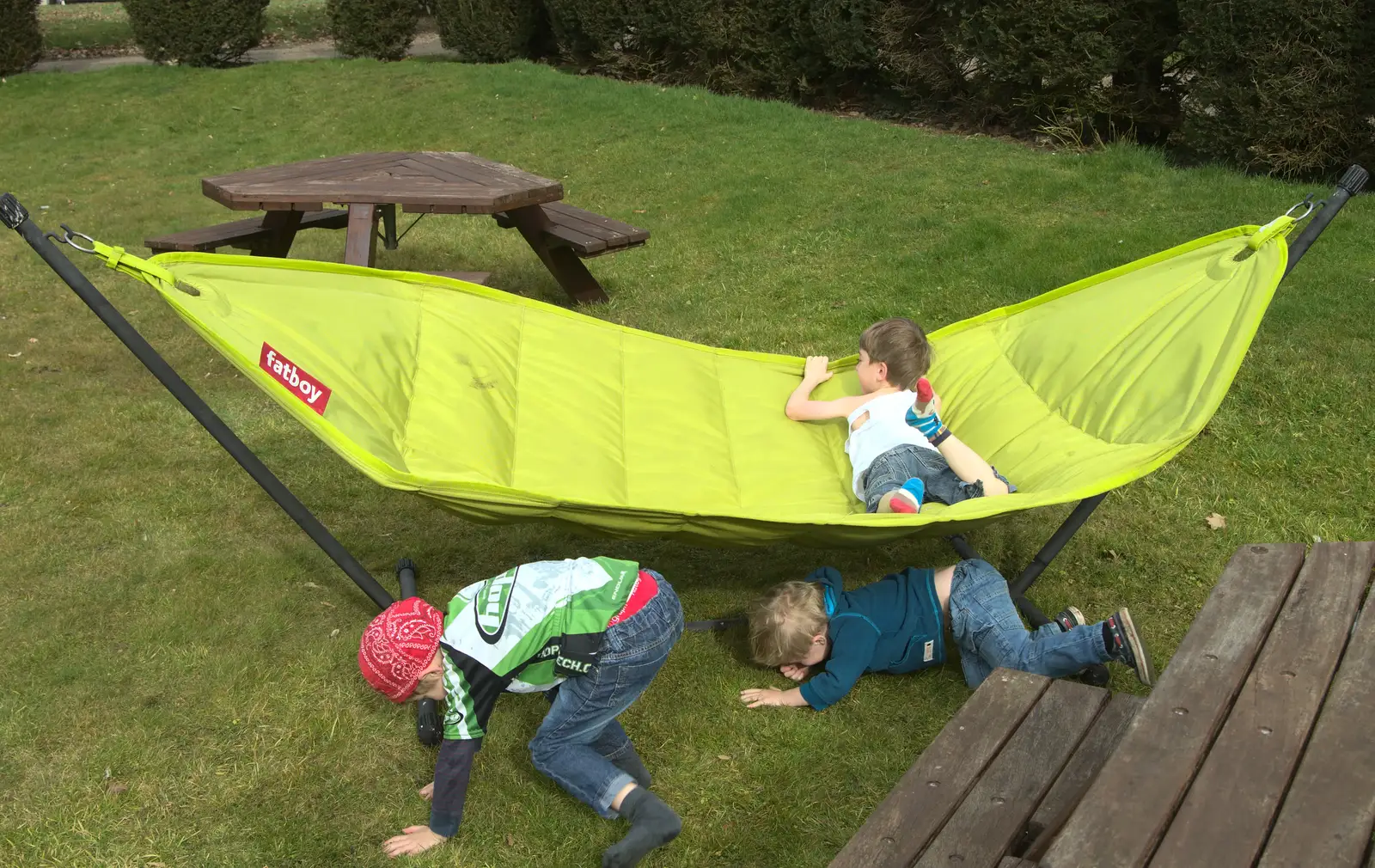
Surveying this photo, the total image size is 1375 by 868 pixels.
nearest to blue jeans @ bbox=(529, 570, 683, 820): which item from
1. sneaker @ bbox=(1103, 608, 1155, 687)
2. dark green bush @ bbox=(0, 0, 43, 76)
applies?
sneaker @ bbox=(1103, 608, 1155, 687)

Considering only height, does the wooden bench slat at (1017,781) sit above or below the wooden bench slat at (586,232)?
above

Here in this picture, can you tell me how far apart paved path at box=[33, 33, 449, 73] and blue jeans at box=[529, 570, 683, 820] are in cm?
1567

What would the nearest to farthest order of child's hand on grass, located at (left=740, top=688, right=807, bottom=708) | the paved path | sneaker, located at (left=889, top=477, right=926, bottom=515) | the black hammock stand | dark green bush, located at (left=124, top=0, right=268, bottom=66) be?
the black hammock stand, child's hand on grass, located at (left=740, top=688, right=807, bottom=708), sneaker, located at (left=889, top=477, right=926, bottom=515), dark green bush, located at (left=124, top=0, right=268, bottom=66), the paved path

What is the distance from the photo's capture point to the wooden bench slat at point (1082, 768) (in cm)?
250

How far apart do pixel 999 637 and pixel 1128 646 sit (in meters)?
0.38

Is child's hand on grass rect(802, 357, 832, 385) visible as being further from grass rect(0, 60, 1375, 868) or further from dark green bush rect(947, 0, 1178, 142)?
dark green bush rect(947, 0, 1178, 142)

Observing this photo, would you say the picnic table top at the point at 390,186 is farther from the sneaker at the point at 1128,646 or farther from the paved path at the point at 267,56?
the paved path at the point at 267,56

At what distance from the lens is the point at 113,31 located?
21.1m

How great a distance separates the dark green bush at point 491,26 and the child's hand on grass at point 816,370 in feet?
40.9

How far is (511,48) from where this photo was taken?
626 inches

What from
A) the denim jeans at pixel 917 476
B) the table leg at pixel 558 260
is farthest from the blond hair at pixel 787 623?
the table leg at pixel 558 260

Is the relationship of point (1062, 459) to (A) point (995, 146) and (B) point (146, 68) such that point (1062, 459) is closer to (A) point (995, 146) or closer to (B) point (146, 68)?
(A) point (995, 146)

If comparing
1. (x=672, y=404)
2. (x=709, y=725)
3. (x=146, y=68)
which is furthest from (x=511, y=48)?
(x=709, y=725)

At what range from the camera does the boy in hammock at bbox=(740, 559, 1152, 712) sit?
3596 millimetres
